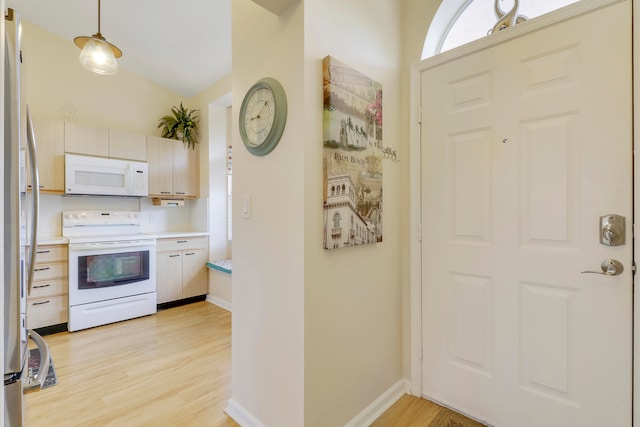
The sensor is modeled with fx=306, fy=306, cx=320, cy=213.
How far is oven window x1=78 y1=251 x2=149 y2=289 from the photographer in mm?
3010

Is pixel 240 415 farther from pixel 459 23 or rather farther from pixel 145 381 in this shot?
pixel 459 23

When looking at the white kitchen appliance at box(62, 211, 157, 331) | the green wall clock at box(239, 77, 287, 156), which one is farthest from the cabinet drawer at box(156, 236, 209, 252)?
the green wall clock at box(239, 77, 287, 156)

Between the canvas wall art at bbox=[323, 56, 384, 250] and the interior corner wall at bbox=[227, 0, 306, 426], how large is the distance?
0.47ft

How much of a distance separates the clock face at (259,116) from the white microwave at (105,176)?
101 inches

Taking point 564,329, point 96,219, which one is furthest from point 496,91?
point 96,219

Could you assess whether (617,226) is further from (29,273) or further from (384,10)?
(29,273)

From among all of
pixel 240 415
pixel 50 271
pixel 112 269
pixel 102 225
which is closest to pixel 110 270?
pixel 112 269

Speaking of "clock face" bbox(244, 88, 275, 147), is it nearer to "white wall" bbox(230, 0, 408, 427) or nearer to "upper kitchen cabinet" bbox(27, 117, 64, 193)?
"white wall" bbox(230, 0, 408, 427)

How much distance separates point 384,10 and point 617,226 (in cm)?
165

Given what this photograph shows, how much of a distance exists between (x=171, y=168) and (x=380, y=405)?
11.6 ft

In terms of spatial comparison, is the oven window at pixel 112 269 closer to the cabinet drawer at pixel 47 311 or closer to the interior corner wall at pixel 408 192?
the cabinet drawer at pixel 47 311

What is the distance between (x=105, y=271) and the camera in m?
3.13

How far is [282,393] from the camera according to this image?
4.88 feet

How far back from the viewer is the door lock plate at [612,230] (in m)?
1.31
